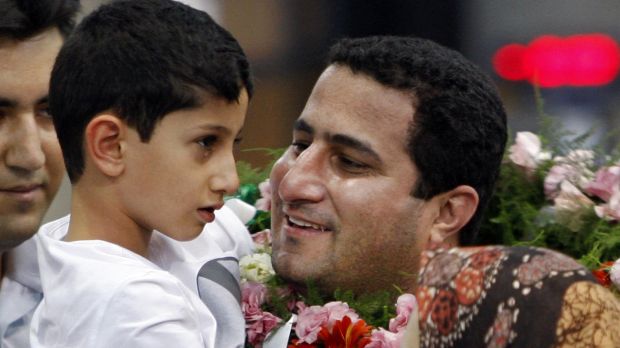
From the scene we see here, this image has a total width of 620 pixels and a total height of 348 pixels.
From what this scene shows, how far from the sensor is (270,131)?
23.7 feet

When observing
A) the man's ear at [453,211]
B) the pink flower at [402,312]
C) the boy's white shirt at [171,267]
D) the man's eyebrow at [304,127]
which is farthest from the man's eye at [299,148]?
the pink flower at [402,312]

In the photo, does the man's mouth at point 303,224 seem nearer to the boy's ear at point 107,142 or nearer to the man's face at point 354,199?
the man's face at point 354,199

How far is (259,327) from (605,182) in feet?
3.89

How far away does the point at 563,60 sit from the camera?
773cm

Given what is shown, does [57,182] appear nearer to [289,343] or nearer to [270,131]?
[289,343]

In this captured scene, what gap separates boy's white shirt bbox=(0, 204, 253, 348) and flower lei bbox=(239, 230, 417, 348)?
90 millimetres

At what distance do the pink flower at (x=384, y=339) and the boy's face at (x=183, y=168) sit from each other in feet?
1.79

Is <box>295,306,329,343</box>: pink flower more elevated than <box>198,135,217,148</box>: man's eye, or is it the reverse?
<box>198,135,217,148</box>: man's eye

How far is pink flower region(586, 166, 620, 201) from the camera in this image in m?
3.71

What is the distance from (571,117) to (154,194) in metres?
4.89

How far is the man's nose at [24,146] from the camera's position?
11.1 ft

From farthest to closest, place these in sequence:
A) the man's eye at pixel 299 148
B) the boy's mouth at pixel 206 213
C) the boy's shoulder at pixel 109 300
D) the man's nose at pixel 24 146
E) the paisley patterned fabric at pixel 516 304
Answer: the man's eye at pixel 299 148
the man's nose at pixel 24 146
the boy's mouth at pixel 206 213
the boy's shoulder at pixel 109 300
the paisley patterned fabric at pixel 516 304

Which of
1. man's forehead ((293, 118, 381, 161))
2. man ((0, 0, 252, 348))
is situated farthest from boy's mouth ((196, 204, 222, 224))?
man's forehead ((293, 118, 381, 161))

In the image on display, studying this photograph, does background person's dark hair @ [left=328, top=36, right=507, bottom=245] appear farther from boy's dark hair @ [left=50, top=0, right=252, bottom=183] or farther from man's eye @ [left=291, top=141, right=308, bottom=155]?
boy's dark hair @ [left=50, top=0, right=252, bottom=183]
